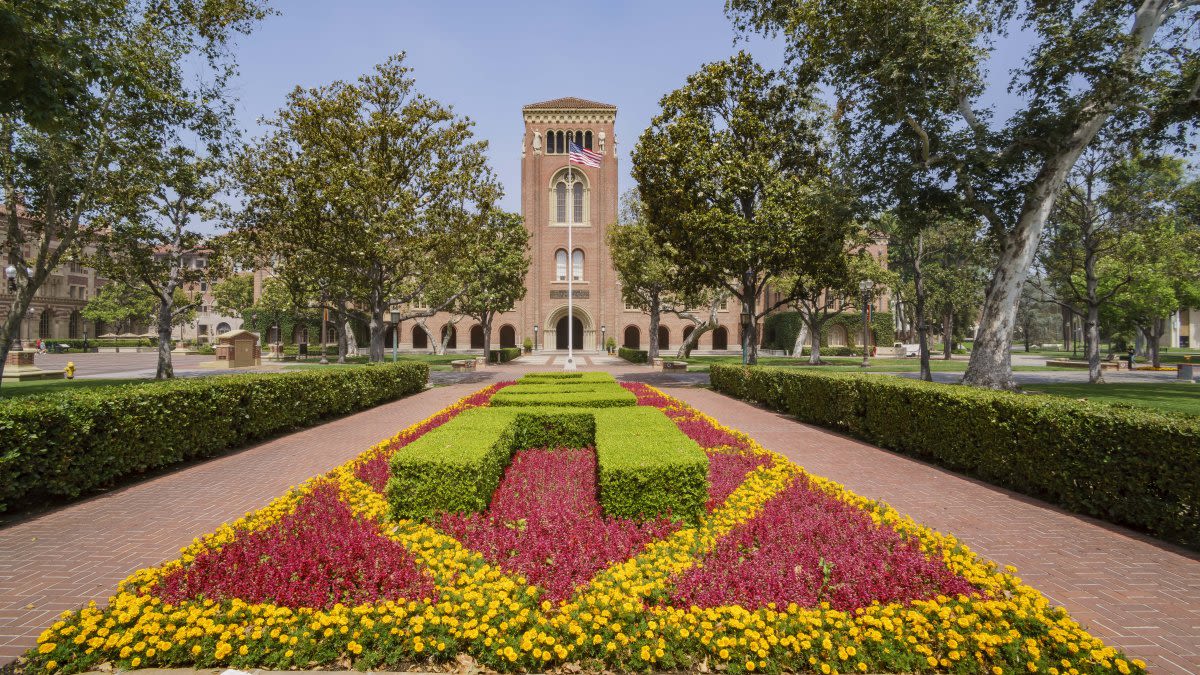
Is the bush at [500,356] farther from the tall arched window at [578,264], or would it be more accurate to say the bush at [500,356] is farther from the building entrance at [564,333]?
the tall arched window at [578,264]

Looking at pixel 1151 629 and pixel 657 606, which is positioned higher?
pixel 657 606

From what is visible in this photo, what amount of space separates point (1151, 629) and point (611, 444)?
4.82 metres

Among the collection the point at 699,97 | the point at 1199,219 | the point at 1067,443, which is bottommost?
the point at 1067,443

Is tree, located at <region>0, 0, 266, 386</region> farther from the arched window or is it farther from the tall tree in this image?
the arched window

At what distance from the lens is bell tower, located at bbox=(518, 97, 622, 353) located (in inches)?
1934

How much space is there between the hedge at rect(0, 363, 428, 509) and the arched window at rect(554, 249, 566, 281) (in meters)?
38.8

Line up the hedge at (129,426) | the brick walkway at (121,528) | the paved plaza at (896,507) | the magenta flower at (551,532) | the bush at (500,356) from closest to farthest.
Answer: the paved plaza at (896,507)
the brick walkway at (121,528)
the magenta flower at (551,532)
the hedge at (129,426)
the bush at (500,356)

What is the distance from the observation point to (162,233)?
61.3ft

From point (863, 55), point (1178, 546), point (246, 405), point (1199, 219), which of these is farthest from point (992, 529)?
point (1199, 219)

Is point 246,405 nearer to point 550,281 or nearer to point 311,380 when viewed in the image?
point 311,380

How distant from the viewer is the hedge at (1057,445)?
5492 mm

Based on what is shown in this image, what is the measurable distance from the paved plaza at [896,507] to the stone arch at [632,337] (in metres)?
43.3

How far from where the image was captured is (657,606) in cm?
365

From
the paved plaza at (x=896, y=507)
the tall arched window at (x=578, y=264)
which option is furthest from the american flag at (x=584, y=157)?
the tall arched window at (x=578, y=264)
